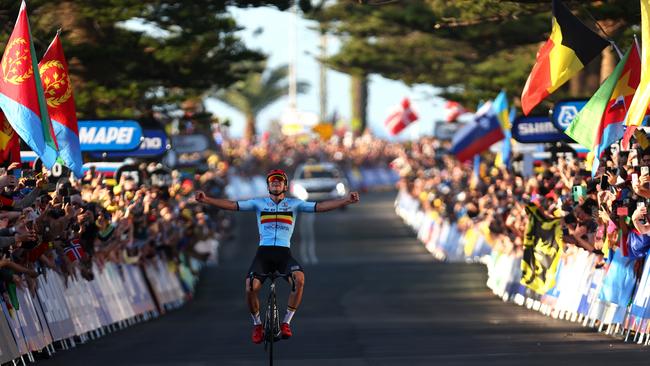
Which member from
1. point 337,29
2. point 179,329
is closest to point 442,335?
point 179,329

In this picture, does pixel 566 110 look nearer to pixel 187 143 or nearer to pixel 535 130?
pixel 535 130

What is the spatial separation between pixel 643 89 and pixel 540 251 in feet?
21.9

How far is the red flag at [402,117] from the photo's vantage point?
258 ft

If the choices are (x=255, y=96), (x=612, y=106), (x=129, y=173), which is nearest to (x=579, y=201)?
(x=612, y=106)

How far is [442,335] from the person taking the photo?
910 inches

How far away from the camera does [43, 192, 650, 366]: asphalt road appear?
1980 cm

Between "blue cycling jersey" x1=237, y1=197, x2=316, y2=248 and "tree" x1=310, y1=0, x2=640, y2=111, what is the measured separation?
844 centimetres

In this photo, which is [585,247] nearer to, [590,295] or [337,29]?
[590,295]

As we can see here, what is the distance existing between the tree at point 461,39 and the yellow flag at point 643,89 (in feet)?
13.3

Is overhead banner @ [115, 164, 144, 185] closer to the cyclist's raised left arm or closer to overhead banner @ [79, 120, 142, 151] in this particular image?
overhead banner @ [79, 120, 142, 151]

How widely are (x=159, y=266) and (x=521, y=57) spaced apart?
73.6ft

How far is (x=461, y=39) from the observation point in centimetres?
4400

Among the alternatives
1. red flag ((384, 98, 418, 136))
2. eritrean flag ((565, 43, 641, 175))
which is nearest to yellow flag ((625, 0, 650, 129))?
eritrean flag ((565, 43, 641, 175))

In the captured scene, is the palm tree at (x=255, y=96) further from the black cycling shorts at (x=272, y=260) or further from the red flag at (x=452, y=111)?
the black cycling shorts at (x=272, y=260)
